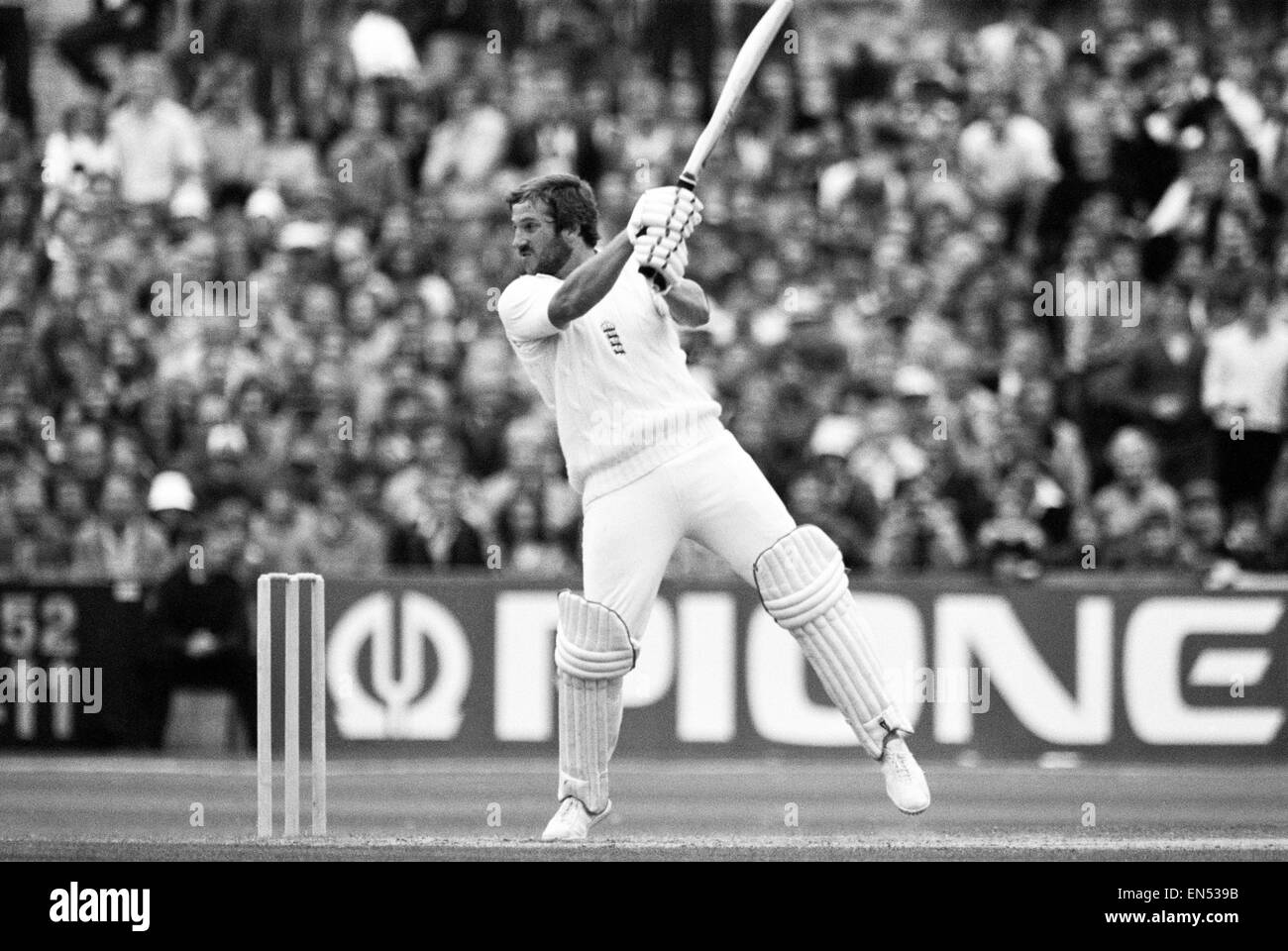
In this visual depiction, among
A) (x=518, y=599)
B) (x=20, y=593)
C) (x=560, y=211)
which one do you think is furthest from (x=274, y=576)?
(x=20, y=593)

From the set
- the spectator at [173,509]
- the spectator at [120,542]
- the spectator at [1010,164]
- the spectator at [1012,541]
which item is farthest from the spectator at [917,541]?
the spectator at [120,542]

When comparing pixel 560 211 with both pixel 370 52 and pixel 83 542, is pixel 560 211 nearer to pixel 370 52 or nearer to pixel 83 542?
pixel 83 542

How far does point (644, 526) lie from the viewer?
7969 mm

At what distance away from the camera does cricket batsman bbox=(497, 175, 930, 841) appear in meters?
7.97

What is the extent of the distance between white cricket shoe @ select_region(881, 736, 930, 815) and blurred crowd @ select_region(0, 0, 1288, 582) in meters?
4.43

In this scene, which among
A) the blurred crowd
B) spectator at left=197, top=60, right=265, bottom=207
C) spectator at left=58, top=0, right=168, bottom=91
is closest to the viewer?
the blurred crowd

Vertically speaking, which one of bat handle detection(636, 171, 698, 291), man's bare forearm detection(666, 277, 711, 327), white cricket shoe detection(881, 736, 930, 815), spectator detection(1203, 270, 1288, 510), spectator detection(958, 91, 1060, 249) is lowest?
white cricket shoe detection(881, 736, 930, 815)

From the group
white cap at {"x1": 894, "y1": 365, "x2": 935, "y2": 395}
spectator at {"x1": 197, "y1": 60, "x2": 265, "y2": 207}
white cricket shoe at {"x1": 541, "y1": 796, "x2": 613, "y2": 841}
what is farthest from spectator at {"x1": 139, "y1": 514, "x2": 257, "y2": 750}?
white cricket shoe at {"x1": 541, "y1": 796, "x2": 613, "y2": 841}

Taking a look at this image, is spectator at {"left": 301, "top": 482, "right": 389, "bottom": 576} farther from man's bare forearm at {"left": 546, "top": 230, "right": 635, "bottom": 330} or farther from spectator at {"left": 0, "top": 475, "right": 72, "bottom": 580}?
man's bare forearm at {"left": 546, "top": 230, "right": 635, "bottom": 330}

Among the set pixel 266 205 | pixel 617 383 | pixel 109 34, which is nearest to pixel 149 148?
pixel 266 205

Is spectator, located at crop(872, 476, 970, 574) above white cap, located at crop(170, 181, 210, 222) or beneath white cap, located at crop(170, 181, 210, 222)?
beneath

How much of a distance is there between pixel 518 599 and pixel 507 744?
803 millimetres

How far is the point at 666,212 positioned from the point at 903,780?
2075mm

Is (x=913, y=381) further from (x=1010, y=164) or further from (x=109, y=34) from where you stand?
(x=109, y=34)
